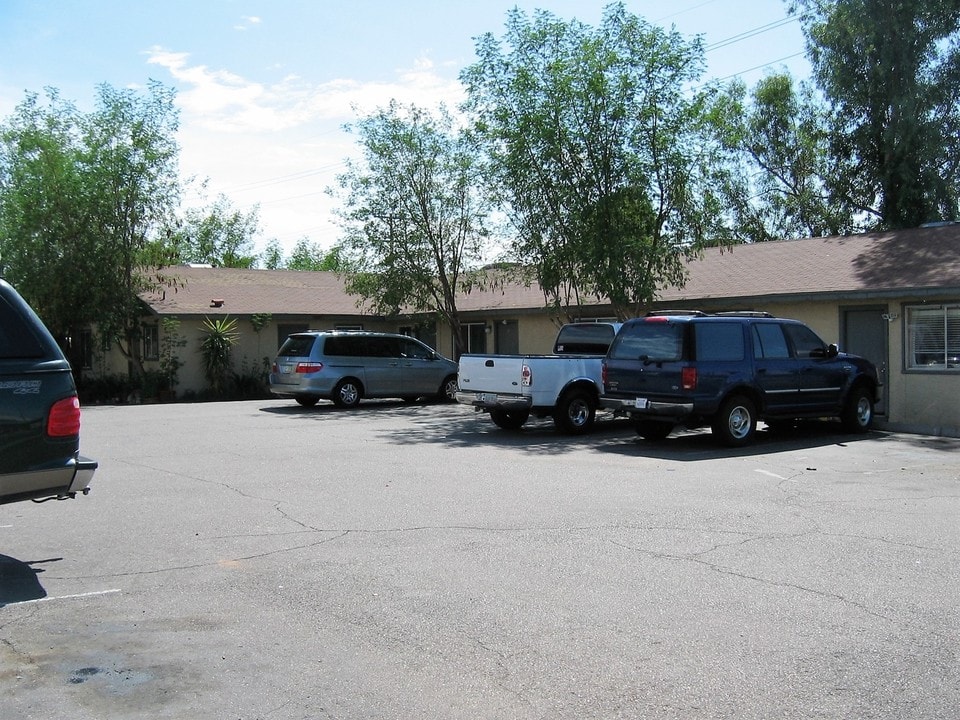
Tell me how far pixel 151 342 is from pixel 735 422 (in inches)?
810

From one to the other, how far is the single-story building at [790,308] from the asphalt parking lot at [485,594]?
5.66 metres

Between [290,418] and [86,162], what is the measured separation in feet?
40.7

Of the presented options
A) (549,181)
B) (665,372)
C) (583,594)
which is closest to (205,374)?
(549,181)

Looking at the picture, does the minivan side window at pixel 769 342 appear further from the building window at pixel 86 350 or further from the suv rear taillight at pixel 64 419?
the building window at pixel 86 350

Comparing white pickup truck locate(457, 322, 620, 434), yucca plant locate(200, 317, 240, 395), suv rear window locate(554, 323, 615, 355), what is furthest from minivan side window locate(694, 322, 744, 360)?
yucca plant locate(200, 317, 240, 395)

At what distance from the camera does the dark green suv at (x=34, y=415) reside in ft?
21.2

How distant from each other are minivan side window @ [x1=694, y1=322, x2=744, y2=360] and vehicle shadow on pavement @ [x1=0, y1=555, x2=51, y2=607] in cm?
997

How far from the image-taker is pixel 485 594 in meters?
6.41

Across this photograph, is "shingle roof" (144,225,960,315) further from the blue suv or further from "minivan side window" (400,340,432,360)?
"minivan side window" (400,340,432,360)

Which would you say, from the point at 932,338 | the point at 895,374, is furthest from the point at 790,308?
the point at 932,338

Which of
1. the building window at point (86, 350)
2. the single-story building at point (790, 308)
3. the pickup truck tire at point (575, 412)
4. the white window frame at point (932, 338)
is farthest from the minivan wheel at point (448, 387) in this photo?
the building window at point (86, 350)

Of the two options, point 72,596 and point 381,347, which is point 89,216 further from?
point 72,596

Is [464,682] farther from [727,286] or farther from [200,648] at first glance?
[727,286]

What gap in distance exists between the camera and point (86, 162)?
27.5 meters
